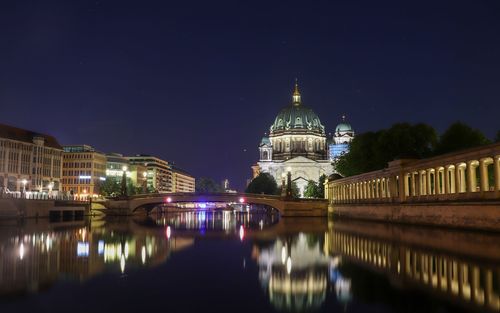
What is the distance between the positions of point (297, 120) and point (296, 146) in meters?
10.3

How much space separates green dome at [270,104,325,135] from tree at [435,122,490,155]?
379 ft

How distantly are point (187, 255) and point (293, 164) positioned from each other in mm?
147180

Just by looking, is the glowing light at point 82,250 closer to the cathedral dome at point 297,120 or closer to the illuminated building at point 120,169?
the illuminated building at point 120,169

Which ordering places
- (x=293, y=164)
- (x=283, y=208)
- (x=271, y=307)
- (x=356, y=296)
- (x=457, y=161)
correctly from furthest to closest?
1. (x=293, y=164)
2. (x=283, y=208)
3. (x=457, y=161)
4. (x=356, y=296)
5. (x=271, y=307)

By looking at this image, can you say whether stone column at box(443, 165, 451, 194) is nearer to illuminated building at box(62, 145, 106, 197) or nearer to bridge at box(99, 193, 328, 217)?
bridge at box(99, 193, 328, 217)

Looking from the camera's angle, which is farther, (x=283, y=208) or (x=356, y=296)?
(x=283, y=208)

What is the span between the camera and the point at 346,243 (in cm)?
3369

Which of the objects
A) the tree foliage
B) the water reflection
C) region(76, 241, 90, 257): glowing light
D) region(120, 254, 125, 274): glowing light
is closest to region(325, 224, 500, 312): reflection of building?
the water reflection

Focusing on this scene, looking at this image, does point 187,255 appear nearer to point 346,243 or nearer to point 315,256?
point 315,256

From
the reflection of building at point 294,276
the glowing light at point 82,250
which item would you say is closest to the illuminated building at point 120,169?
the glowing light at point 82,250

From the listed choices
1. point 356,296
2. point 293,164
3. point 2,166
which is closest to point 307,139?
point 293,164

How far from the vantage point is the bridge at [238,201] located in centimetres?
9375

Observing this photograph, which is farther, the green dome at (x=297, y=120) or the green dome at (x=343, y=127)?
the green dome at (x=343, y=127)

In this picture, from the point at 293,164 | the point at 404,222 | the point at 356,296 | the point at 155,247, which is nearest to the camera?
the point at 356,296
